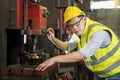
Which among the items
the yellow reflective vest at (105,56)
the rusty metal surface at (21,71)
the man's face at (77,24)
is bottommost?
the rusty metal surface at (21,71)

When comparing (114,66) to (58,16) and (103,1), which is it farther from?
(103,1)

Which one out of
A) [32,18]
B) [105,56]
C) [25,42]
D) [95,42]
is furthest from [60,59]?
[25,42]

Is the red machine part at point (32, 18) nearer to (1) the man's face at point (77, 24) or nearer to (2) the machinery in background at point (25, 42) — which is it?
(2) the machinery in background at point (25, 42)

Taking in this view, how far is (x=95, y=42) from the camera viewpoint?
1867mm

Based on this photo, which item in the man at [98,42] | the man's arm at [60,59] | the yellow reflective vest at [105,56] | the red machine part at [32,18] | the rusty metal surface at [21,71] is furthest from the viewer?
the red machine part at [32,18]

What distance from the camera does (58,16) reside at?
12.6 ft

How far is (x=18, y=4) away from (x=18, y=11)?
6 cm

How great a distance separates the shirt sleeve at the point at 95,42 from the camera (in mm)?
1830

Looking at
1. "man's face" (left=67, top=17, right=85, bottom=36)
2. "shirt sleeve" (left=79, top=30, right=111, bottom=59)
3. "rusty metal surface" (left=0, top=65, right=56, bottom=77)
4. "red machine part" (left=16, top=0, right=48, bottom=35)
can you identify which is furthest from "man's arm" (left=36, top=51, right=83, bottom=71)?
"red machine part" (left=16, top=0, right=48, bottom=35)

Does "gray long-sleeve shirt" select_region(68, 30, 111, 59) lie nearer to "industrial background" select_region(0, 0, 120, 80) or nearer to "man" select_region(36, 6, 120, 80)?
"man" select_region(36, 6, 120, 80)

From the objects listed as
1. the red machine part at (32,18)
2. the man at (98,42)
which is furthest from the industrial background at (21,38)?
the man at (98,42)

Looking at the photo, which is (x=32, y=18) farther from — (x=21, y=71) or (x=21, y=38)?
(x=21, y=71)

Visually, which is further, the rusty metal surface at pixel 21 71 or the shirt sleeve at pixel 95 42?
the rusty metal surface at pixel 21 71

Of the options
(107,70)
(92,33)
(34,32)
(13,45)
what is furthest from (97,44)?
(13,45)
